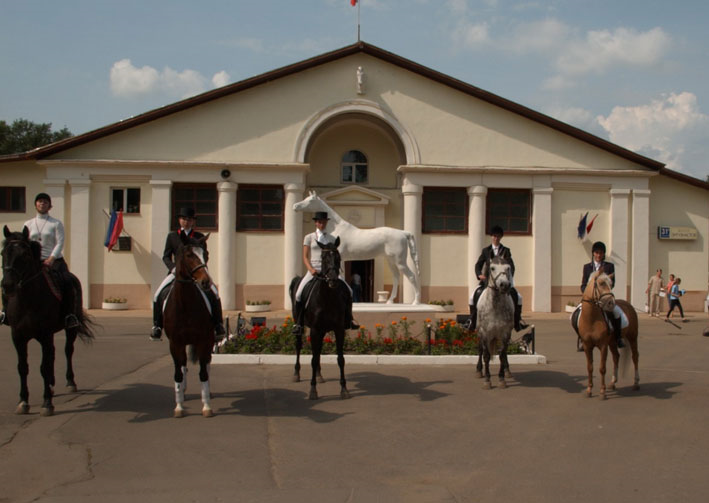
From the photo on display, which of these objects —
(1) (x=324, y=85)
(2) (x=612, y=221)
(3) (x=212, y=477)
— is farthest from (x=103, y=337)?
(2) (x=612, y=221)

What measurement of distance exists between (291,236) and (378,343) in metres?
12.6

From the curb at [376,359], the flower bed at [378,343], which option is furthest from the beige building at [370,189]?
the curb at [376,359]

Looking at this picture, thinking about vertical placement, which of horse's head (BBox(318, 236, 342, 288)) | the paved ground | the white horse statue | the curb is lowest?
the paved ground

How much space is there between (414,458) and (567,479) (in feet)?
5.16

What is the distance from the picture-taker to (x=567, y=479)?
19.5 feet

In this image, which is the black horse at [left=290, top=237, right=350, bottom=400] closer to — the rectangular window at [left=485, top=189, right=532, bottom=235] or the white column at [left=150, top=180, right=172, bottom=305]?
the white column at [left=150, top=180, right=172, bottom=305]

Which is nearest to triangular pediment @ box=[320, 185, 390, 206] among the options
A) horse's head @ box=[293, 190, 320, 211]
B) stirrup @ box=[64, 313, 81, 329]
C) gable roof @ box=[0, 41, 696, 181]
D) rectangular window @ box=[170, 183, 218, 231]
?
rectangular window @ box=[170, 183, 218, 231]

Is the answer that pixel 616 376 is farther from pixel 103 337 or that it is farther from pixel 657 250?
pixel 657 250

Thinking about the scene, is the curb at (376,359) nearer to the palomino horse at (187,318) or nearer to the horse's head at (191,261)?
the palomino horse at (187,318)

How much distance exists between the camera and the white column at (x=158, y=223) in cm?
2472

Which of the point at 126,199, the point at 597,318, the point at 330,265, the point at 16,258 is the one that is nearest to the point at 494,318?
the point at 597,318

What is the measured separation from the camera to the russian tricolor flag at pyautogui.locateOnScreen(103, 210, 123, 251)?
24297 millimetres

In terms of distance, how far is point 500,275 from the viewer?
970cm

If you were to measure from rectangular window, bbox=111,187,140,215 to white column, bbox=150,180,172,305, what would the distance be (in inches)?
29.9
